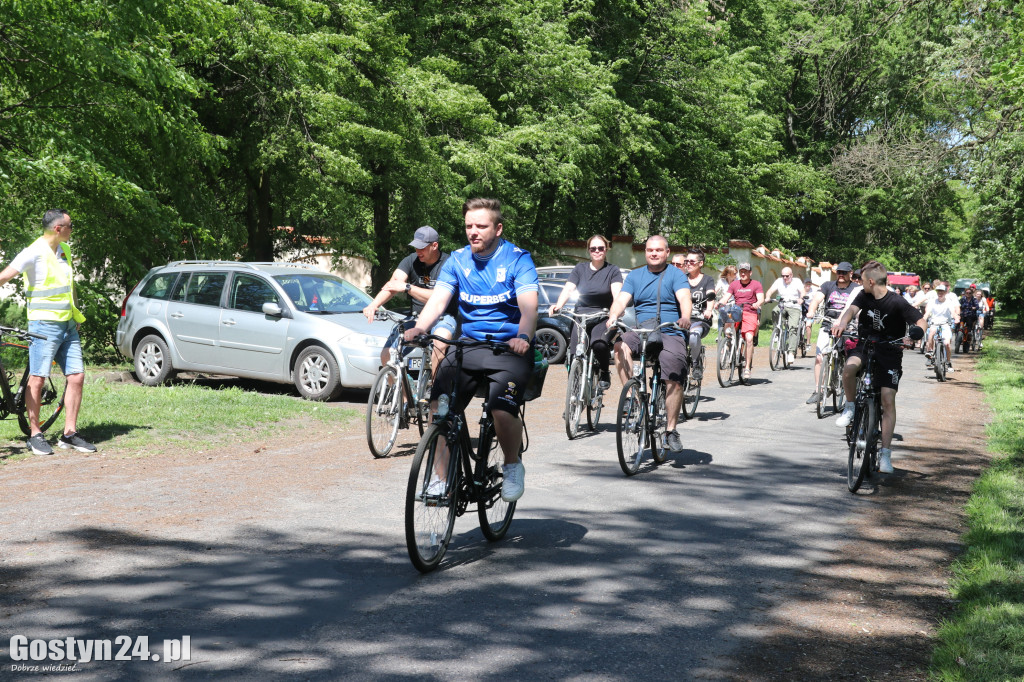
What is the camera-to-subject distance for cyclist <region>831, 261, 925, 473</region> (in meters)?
8.33

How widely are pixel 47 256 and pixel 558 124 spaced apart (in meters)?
18.2

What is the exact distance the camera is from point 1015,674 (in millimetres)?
4043

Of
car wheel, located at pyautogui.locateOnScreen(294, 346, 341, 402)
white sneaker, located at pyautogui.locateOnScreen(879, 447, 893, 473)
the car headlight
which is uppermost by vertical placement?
the car headlight

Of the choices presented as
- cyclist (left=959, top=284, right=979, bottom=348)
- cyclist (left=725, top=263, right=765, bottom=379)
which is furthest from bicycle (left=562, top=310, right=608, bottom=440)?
cyclist (left=959, top=284, right=979, bottom=348)

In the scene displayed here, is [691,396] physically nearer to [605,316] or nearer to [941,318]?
[605,316]

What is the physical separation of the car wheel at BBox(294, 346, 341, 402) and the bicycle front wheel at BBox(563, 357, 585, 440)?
A: 11.0 feet

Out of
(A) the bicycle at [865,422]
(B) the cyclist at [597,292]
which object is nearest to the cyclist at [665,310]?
(B) the cyclist at [597,292]

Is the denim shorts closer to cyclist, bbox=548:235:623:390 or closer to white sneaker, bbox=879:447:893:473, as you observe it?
cyclist, bbox=548:235:623:390

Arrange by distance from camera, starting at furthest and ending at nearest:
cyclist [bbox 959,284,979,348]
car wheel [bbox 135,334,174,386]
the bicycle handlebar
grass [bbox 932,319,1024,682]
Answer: cyclist [bbox 959,284,979,348] → car wheel [bbox 135,334,174,386] → the bicycle handlebar → grass [bbox 932,319,1024,682]

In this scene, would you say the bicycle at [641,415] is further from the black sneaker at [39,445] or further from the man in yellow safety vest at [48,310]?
the black sneaker at [39,445]

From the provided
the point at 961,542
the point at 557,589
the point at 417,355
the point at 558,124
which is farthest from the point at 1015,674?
the point at 558,124

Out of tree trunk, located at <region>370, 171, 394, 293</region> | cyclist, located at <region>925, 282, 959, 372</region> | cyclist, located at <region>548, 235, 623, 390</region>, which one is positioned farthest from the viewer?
tree trunk, located at <region>370, 171, 394, 293</region>

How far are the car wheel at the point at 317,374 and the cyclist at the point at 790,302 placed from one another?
32.8ft

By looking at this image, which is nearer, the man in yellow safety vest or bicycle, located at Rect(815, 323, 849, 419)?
the man in yellow safety vest
